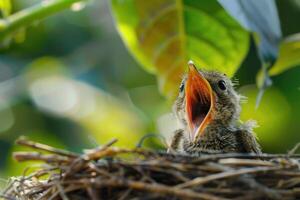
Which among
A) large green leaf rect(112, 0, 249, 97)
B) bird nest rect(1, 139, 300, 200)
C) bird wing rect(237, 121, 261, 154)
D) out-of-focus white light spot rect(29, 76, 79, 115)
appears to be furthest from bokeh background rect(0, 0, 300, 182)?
bird nest rect(1, 139, 300, 200)

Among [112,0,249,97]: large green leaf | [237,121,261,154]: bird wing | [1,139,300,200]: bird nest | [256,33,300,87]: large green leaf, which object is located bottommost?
[1,139,300,200]: bird nest

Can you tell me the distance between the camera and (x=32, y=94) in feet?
23.5

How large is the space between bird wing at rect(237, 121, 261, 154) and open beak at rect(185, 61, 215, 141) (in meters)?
0.18

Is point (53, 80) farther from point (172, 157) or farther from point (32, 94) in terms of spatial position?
point (172, 157)

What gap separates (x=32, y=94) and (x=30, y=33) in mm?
740

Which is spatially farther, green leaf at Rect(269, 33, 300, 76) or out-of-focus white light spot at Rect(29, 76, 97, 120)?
out-of-focus white light spot at Rect(29, 76, 97, 120)

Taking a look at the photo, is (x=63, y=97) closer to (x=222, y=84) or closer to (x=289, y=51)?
(x=222, y=84)

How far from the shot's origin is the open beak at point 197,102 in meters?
4.70

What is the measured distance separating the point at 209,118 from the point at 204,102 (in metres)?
0.18

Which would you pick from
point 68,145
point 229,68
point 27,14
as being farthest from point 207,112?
point 68,145

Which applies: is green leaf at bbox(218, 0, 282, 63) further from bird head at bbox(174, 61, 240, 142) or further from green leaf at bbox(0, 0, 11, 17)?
green leaf at bbox(0, 0, 11, 17)

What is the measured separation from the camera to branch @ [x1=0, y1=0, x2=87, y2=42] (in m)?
4.47

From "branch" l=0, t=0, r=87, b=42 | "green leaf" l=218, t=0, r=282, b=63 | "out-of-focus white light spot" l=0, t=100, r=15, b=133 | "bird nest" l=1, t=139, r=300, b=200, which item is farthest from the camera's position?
"out-of-focus white light spot" l=0, t=100, r=15, b=133

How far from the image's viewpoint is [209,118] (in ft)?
15.7
